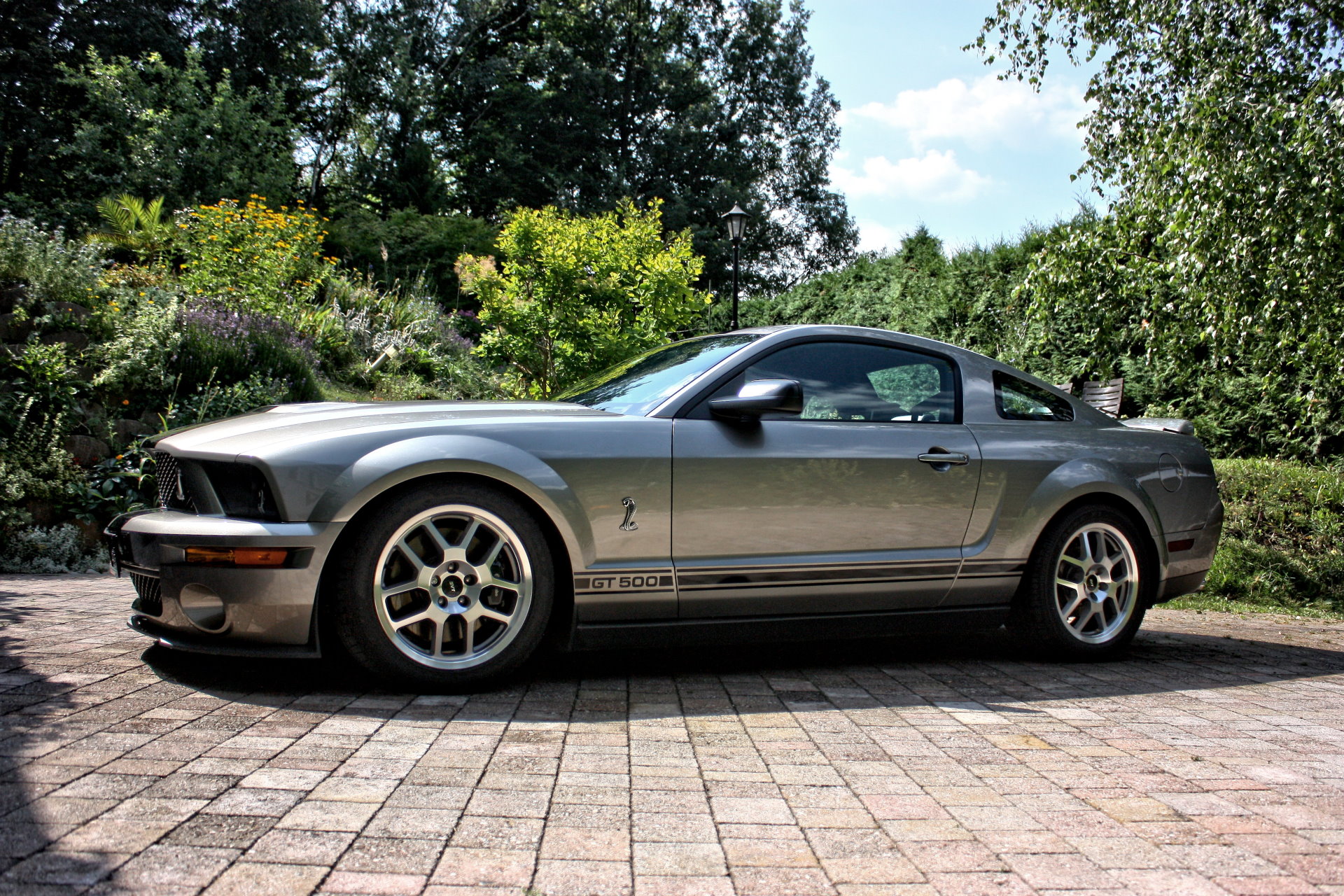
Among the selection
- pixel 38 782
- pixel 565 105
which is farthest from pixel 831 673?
pixel 565 105

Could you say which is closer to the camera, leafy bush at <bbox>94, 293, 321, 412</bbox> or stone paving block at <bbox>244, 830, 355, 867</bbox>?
stone paving block at <bbox>244, 830, 355, 867</bbox>

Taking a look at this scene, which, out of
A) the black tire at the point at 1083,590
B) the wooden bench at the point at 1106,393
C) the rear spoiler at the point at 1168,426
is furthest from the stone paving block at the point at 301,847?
the wooden bench at the point at 1106,393

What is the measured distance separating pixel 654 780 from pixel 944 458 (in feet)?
7.17

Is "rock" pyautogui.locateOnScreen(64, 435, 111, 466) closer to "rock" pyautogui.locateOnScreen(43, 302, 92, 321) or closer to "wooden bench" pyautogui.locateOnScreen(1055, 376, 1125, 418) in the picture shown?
"rock" pyautogui.locateOnScreen(43, 302, 92, 321)

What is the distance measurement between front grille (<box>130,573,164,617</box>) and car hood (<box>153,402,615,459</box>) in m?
0.47

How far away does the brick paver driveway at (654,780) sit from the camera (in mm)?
2029

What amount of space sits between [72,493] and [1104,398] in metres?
10.6

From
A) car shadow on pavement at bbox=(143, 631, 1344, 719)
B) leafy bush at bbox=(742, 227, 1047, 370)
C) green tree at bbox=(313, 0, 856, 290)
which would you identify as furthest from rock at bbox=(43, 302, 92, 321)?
green tree at bbox=(313, 0, 856, 290)

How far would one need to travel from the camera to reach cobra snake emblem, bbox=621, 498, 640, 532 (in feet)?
11.9

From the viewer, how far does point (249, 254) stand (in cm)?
1051

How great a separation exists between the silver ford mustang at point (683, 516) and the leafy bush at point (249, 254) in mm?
6662

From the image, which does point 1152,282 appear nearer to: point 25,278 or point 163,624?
point 163,624

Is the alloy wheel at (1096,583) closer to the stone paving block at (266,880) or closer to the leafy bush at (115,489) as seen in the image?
the stone paving block at (266,880)

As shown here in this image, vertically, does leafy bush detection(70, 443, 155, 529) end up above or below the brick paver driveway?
above
